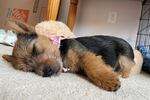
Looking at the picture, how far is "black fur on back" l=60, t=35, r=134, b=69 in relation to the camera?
983 mm

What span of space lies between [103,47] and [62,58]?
22 cm

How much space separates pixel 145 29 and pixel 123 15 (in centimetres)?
22

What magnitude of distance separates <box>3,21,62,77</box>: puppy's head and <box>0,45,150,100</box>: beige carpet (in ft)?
0.11

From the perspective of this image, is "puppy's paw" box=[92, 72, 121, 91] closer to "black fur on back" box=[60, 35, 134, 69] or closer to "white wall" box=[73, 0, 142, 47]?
"black fur on back" box=[60, 35, 134, 69]

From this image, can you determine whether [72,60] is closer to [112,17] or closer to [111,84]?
[111,84]

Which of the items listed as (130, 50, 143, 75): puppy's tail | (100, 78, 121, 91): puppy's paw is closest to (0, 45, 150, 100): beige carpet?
(100, 78, 121, 91): puppy's paw

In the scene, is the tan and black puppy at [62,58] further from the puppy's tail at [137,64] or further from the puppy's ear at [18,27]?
the puppy's tail at [137,64]

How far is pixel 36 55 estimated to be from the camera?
89cm

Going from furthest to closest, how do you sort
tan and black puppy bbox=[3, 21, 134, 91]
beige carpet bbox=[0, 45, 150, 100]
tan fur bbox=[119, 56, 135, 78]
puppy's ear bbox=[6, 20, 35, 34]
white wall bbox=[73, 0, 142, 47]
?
white wall bbox=[73, 0, 142, 47], tan fur bbox=[119, 56, 135, 78], puppy's ear bbox=[6, 20, 35, 34], tan and black puppy bbox=[3, 21, 134, 91], beige carpet bbox=[0, 45, 150, 100]

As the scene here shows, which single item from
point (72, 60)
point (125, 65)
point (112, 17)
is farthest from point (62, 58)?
point (112, 17)

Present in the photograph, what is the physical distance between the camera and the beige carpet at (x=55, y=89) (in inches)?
27.4

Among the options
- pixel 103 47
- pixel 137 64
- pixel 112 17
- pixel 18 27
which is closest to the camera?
pixel 18 27

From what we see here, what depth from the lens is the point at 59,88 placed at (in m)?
0.74

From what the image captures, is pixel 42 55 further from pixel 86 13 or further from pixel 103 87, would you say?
pixel 86 13
